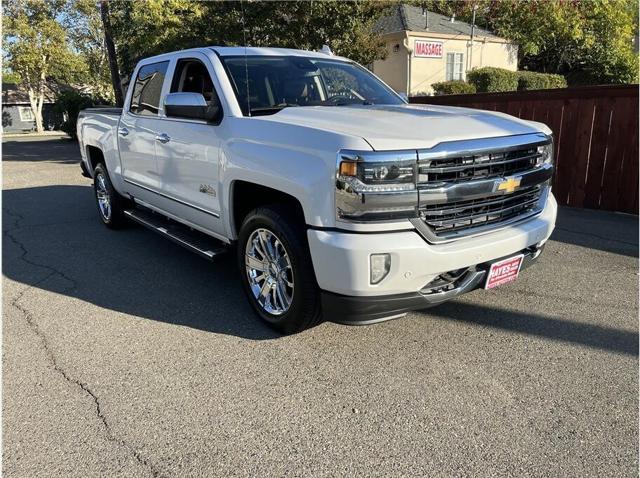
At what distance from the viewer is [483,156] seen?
331 centimetres

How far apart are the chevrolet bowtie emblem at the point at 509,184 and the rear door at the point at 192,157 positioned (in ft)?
6.81

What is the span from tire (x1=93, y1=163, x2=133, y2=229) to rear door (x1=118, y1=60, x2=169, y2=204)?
642 mm

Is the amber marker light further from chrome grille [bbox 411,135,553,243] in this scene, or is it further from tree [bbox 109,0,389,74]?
tree [bbox 109,0,389,74]

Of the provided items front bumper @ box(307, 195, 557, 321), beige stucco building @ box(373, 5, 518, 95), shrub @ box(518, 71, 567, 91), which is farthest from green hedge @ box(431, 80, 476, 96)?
front bumper @ box(307, 195, 557, 321)

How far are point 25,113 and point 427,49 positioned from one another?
42926 mm

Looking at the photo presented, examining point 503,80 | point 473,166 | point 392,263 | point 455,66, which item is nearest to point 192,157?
point 392,263

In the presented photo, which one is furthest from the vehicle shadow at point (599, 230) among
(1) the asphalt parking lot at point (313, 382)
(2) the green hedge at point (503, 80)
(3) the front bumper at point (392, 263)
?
(2) the green hedge at point (503, 80)

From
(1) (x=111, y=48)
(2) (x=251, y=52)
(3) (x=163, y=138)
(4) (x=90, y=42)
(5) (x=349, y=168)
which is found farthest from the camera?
(4) (x=90, y=42)

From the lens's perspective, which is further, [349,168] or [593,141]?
[593,141]

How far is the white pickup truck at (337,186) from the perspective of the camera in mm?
3088

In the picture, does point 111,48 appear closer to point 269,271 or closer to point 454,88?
point 454,88

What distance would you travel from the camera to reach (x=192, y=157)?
4500 mm

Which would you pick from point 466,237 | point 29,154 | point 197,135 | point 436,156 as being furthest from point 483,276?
point 29,154

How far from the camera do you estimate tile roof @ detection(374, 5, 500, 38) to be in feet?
82.6
